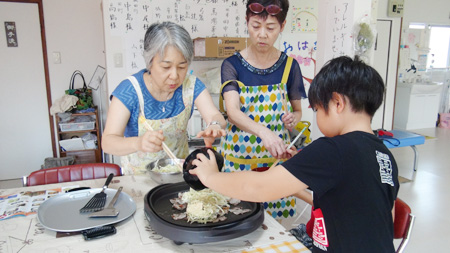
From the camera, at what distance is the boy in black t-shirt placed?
0.85 metres

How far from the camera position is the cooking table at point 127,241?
985 millimetres

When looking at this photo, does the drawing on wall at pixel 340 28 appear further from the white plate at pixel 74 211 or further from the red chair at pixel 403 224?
the white plate at pixel 74 211

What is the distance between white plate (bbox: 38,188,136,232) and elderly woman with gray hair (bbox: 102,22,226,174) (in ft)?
0.69

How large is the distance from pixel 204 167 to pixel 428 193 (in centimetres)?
360

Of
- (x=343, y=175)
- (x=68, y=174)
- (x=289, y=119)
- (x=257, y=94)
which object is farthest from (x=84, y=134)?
(x=343, y=175)

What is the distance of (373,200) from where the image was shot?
2.82 ft

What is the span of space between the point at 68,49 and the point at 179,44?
A: 3269mm

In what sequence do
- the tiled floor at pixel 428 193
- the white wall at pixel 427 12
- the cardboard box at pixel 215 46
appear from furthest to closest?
the white wall at pixel 427 12
the cardboard box at pixel 215 46
the tiled floor at pixel 428 193

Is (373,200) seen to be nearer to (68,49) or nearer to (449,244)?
(449,244)

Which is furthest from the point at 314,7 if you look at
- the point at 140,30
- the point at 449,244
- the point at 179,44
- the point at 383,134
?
the point at 179,44

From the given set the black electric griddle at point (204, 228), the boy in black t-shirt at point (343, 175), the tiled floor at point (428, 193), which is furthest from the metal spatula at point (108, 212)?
the tiled floor at point (428, 193)

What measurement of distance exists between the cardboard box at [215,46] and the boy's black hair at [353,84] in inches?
103

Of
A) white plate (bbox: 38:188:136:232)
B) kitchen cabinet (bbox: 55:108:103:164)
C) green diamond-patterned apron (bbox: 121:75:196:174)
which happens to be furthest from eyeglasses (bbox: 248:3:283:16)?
kitchen cabinet (bbox: 55:108:103:164)

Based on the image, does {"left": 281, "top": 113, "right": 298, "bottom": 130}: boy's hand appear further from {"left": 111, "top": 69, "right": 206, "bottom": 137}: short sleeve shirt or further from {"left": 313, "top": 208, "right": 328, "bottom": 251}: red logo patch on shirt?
{"left": 313, "top": 208, "right": 328, "bottom": 251}: red logo patch on shirt
